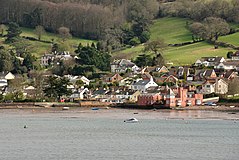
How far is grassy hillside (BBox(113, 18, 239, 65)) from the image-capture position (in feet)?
357

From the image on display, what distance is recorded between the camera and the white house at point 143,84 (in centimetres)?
8909

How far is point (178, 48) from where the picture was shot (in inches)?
4633

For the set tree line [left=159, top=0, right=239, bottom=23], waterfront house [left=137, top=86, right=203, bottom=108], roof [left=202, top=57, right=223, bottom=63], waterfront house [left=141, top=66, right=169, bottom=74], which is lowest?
waterfront house [left=137, top=86, right=203, bottom=108]

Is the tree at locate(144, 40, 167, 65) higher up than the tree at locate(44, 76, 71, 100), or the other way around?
the tree at locate(144, 40, 167, 65)

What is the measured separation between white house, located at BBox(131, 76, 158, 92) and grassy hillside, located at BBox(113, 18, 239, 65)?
1549cm

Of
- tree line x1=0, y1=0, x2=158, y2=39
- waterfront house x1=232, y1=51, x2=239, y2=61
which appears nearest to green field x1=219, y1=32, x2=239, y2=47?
waterfront house x1=232, y1=51, x2=239, y2=61

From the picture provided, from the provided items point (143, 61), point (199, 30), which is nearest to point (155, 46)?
point (143, 61)

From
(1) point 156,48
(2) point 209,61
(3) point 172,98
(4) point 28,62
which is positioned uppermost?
(1) point 156,48

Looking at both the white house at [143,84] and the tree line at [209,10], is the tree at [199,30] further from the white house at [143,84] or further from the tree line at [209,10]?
the white house at [143,84]

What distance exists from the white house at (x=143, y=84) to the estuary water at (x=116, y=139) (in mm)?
25464

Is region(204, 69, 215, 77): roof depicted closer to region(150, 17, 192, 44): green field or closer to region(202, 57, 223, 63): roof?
region(202, 57, 223, 63): roof

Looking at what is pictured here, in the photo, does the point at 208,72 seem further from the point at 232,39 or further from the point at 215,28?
the point at 232,39

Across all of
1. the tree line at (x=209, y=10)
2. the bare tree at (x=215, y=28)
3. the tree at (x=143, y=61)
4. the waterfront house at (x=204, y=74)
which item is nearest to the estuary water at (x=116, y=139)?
the waterfront house at (x=204, y=74)

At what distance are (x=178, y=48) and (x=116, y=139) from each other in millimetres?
73744
